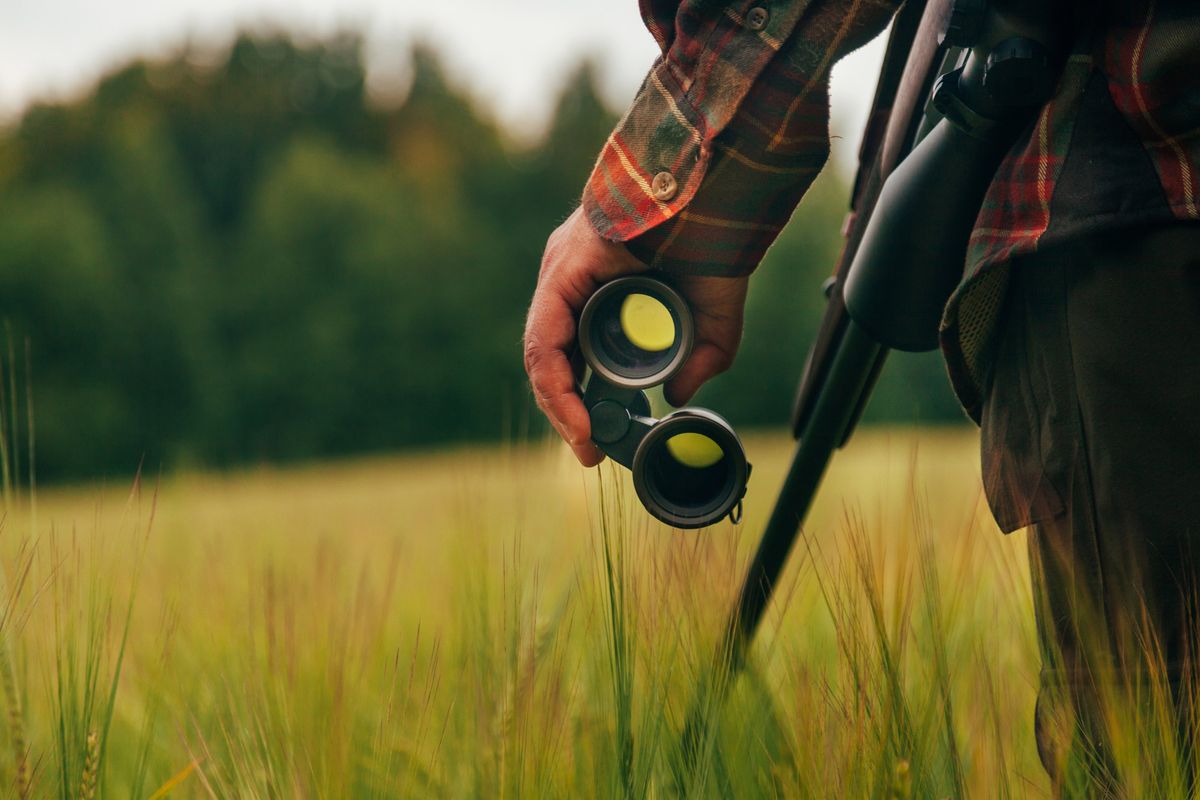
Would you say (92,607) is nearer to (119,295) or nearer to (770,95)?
(770,95)

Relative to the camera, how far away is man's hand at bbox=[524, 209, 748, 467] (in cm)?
121

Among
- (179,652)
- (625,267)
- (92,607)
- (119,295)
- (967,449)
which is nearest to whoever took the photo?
(92,607)

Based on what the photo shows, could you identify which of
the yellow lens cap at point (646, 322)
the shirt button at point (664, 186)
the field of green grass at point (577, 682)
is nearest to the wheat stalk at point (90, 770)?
the field of green grass at point (577, 682)

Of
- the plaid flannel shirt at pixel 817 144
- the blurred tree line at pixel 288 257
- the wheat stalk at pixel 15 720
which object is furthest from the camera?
the blurred tree line at pixel 288 257

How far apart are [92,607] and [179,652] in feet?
3.20

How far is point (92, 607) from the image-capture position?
3.62ft

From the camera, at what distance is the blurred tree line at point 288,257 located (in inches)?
1134

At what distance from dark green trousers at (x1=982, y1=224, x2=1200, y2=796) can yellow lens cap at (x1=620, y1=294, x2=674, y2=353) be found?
35 cm

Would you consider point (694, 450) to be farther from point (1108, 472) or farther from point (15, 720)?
point (15, 720)

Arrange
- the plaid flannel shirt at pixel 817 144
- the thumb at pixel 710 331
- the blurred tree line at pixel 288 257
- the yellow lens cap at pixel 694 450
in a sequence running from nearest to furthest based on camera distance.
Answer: the plaid flannel shirt at pixel 817 144 → the yellow lens cap at pixel 694 450 → the thumb at pixel 710 331 → the blurred tree line at pixel 288 257

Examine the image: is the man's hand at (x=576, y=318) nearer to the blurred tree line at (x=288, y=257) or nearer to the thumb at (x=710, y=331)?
the thumb at (x=710, y=331)

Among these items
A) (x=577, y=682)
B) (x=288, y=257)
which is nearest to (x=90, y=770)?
(x=577, y=682)

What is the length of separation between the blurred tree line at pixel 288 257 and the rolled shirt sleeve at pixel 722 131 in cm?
2289

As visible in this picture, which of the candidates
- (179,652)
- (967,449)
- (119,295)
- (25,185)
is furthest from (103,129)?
(179,652)
